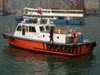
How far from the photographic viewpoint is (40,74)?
28.0 metres

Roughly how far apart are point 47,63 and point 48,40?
4.50 m

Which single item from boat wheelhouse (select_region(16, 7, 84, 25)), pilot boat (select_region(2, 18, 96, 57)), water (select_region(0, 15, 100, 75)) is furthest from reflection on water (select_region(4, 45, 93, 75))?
boat wheelhouse (select_region(16, 7, 84, 25))

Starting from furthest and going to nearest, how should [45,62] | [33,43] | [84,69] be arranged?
[33,43]
[45,62]
[84,69]

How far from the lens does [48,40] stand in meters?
36.4

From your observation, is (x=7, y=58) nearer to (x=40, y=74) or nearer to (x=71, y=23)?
(x=40, y=74)

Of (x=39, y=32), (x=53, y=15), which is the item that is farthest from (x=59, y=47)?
(x=53, y=15)

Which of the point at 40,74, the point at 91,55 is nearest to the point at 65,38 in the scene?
the point at 91,55

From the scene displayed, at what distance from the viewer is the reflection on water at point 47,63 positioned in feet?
94.8

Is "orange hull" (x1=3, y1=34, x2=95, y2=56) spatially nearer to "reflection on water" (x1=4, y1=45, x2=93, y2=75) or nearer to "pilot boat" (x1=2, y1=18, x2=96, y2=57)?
"pilot boat" (x1=2, y1=18, x2=96, y2=57)

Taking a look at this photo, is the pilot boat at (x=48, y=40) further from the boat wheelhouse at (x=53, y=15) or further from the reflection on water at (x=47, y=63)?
the boat wheelhouse at (x=53, y=15)

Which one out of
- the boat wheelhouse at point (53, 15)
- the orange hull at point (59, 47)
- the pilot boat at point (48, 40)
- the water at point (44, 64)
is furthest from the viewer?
the boat wheelhouse at point (53, 15)

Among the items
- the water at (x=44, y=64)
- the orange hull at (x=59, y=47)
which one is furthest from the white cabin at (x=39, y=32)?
the water at (x=44, y=64)

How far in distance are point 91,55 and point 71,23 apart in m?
80.9

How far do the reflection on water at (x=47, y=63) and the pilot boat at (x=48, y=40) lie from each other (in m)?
0.60
